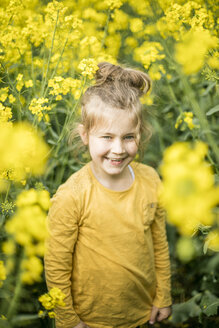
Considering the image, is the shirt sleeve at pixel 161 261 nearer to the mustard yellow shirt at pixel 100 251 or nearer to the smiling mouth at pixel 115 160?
the mustard yellow shirt at pixel 100 251

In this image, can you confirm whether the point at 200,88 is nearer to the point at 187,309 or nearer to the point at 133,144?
the point at 133,144

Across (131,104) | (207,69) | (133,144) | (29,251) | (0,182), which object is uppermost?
(207,69)

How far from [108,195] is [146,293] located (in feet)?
1.74

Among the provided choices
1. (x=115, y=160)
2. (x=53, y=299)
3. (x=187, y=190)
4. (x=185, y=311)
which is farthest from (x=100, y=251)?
(x=187, y=190)

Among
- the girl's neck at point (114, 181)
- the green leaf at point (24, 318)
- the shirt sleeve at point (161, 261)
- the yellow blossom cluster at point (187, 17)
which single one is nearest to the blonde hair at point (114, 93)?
the girl's neck at point (114, 181)

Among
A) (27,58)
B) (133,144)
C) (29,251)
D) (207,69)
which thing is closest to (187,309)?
(133,144)

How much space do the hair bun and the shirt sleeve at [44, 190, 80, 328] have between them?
53 centimetres

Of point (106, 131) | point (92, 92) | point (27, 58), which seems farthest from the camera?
point (27, 58)

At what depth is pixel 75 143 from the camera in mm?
1906

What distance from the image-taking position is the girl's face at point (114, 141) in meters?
1.32

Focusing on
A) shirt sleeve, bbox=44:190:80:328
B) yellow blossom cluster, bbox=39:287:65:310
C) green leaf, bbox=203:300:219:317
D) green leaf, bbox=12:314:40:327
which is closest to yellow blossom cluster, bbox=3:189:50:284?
yellow blossom cluster, bbox=39:287:65:310

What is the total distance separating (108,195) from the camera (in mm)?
1447

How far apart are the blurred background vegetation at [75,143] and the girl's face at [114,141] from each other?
23 centimetres

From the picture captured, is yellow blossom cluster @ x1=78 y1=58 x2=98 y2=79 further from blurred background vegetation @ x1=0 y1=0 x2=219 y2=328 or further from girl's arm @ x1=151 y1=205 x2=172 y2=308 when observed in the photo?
girl's arm @ x1=151 y1=205 x2=172 y2=308
